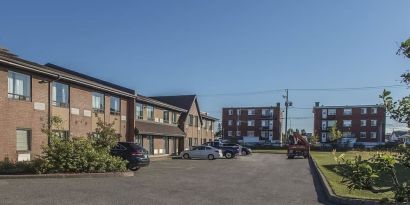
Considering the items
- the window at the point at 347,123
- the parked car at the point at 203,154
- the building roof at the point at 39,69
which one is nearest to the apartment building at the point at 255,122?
the window at the point at 347,123

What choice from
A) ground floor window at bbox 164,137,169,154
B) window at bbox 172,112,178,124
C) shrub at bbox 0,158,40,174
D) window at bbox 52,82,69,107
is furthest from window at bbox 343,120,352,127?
shrub at bbox 0,158,40,174

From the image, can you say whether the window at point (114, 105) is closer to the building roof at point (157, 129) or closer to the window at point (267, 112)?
the building roof at point (157, 129)

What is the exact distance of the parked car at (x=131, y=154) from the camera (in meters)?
26.9

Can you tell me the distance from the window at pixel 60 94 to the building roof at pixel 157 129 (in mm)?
10620

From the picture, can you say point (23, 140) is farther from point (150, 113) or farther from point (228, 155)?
point (228, 155)

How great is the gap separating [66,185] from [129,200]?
4418mm

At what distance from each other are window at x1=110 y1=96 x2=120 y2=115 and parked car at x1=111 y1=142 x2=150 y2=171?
858cm

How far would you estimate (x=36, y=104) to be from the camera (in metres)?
25.6

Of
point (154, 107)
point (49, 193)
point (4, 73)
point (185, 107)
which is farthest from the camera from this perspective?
point (185, 107)

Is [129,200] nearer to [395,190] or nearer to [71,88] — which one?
[395,190]

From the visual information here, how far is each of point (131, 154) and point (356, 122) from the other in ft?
296

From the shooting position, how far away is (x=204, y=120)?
69312 millimetres

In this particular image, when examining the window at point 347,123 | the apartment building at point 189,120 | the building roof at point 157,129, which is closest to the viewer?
the building roof at point 157,129

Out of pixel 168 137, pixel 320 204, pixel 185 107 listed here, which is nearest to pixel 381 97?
pixel 320 204
